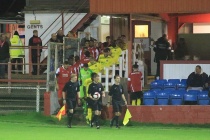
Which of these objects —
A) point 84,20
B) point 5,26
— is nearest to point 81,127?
point 84,20

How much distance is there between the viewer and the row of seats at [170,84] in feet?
89.0

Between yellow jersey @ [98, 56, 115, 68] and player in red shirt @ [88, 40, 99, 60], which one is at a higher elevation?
player in red shirt @ [88, 40, 99, 60]

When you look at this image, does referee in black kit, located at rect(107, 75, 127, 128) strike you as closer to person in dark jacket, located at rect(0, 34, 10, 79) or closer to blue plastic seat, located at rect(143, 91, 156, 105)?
blue plastic seat, located at rect(143, 91, 156, 105)

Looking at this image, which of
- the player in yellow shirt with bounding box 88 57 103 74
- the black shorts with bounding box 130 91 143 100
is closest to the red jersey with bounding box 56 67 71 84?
the player in yellow shirt with bounding box 88 57 103 74

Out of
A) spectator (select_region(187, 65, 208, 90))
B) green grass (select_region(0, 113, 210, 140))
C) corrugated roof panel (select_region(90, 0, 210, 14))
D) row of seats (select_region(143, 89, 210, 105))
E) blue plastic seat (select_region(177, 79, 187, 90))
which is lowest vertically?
green grass (select_region(0, 113, 210, 140))

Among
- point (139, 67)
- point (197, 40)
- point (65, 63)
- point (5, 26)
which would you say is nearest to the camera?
point (65, 63)

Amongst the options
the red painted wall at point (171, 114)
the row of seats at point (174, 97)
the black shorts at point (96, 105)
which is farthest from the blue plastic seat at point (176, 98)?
the black shorts at point (96, 105)

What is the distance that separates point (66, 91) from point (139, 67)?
5.36 m

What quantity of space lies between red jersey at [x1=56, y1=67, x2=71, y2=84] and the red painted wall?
1830mm

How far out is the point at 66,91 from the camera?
80.5ft

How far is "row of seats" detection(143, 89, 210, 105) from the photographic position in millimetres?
25422

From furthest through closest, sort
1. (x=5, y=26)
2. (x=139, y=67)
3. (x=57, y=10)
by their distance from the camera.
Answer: (x=5, y=26) < (x=57, y=10) < (x=139, y=67)

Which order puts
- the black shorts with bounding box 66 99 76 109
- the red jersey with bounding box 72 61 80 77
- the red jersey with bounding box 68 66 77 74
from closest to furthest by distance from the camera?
the black shorts with bounding box 66 99 76 109
the red jersey with bounding box 68 66 77 74
the red jersey with bounding box 72 61 80 77

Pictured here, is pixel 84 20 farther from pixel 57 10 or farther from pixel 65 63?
pixel 65 63
